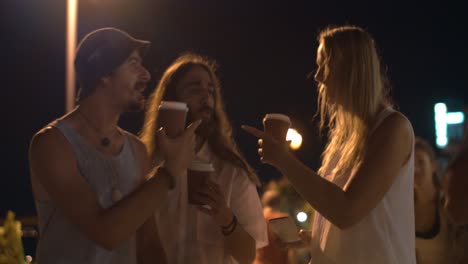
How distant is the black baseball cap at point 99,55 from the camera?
355cm

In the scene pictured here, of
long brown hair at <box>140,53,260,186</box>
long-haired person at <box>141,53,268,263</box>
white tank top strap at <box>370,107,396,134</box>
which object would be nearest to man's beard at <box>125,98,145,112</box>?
long-haired person at <box>141,53,268,263</box>

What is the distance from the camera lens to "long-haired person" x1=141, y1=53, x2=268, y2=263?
4.16 m

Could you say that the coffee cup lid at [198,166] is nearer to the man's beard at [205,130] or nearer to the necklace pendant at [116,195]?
the necklace pendant at [116,195]

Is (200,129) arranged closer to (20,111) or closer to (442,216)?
(442,216)

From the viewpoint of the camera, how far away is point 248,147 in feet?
118

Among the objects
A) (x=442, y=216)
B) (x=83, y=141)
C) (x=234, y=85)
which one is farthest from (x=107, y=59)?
(x=234, y=85)

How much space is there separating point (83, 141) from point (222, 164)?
126 cm

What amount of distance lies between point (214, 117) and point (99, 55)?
4.54 ft

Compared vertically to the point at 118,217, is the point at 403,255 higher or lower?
lower

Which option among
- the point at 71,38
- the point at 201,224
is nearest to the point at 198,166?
the point at 201,224

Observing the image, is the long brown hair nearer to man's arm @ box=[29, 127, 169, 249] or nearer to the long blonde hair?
the long blonde hair

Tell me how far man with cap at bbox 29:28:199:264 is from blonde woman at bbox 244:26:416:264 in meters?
0.69

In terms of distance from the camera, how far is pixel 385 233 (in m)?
3.67

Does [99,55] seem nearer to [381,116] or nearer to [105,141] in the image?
[105,141]
